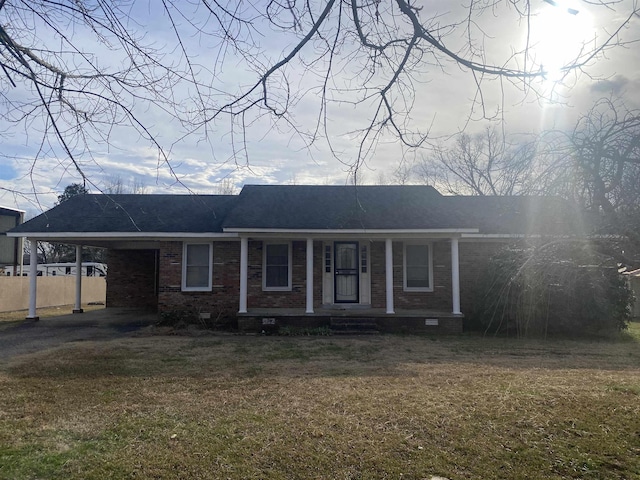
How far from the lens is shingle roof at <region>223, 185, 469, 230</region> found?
1357 centimetres

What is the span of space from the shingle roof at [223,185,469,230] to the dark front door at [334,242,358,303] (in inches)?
45.6

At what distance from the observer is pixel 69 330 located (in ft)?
43.2

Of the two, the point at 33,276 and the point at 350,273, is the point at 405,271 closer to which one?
the point at 350,273

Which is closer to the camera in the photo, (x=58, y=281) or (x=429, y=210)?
(x=429, y=210)

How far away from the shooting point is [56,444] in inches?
178

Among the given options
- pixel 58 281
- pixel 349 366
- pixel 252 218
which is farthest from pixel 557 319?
pixel 58 281

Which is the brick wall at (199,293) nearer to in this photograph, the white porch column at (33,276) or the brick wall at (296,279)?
the brick wall at (296,279)

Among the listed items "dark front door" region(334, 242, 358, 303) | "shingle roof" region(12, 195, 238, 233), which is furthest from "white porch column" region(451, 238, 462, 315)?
"shingle roof" region(12, 195, 238, 233)

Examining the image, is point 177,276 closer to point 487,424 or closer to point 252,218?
point 252,218

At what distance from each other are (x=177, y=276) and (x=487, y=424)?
1133 cm

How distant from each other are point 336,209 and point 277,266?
8.26 feet

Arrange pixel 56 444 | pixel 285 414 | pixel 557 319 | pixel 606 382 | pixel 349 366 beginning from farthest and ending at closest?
pixel 557 319, pixel 349 366, pixel 606 382, pixel 285 414, pixel 56 444

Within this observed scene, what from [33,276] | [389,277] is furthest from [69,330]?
[389,277]

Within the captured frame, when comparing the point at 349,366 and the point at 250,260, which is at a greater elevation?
the point at 250,260
